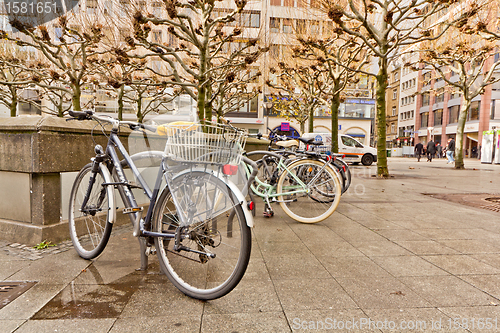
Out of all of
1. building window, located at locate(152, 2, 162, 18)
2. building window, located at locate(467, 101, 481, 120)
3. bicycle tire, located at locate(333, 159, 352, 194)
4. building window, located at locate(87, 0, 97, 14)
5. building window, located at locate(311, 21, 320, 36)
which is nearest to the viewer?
bicycle tire, located at locate(333, 159, 352, 194)

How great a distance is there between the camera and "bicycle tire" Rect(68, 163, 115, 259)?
2992 millimetres

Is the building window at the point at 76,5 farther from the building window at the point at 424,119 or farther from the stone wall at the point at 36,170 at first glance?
the building window at the point at 424,119

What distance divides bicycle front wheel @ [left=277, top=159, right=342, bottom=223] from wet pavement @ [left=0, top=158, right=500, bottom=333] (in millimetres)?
538

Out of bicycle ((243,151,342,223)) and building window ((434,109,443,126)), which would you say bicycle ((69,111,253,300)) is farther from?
building window ((434,109,443,126))

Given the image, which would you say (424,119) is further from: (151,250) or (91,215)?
(151,250)

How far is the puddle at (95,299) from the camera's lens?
2158 millimetres

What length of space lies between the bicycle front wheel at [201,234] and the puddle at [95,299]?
334 millimetres

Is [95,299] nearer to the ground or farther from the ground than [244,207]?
nearer to the ground

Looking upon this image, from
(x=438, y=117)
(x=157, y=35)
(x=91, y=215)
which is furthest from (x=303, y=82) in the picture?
(x=438, y=117)

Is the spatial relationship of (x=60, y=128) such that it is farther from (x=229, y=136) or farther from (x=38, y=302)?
(x=229, y=136)

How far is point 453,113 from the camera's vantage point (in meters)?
46.9

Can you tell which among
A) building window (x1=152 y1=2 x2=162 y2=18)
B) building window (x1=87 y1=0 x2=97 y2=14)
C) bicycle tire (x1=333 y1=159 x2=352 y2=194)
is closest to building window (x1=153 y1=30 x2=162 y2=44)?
building window (x1=87 y1=0 x2=97 y2=14)

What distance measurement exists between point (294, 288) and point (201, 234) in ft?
2.60

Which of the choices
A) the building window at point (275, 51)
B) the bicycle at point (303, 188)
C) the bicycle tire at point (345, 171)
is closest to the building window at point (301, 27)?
the building window at point (275, 51)
